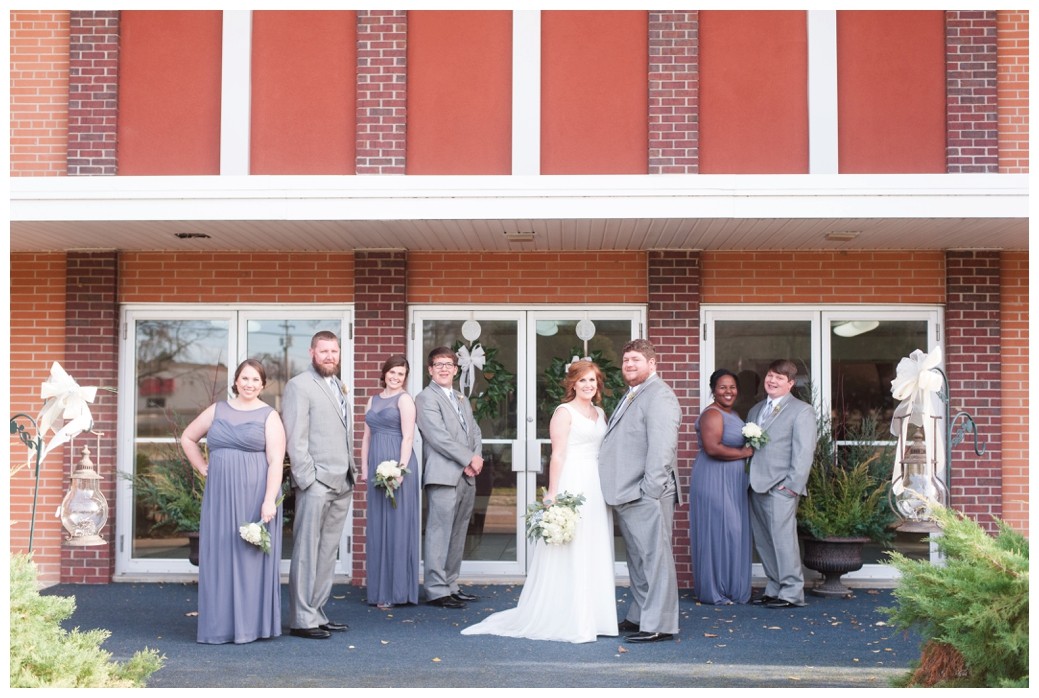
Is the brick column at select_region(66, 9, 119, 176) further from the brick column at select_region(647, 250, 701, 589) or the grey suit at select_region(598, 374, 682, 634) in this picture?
the grey suit at select_region(598, 374, 682, 634)

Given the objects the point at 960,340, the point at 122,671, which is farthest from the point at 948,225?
the point at 122,671

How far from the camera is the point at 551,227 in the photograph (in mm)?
8148

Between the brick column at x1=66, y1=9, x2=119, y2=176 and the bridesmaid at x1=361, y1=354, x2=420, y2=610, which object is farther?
the brick column at x1=66, y1=9, x2=119, y2=176

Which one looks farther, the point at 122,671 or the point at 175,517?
the point at 175,517

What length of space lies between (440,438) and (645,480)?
6.65ft

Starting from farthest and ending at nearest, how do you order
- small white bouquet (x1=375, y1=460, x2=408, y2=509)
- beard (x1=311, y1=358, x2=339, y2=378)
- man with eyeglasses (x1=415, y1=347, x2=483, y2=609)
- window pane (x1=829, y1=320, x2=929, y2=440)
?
window pane (x1=829, y1=320, x2=929, y2=440)
man with eyeglasses (x1=415, y1=347, x2=483, y2=609)
small white bouquet (x1=375, y1=460, x2=408, y2=509)
beard (x1=311, y1=358, x2=339, y2=378)

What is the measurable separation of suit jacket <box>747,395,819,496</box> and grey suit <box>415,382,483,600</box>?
2.30m

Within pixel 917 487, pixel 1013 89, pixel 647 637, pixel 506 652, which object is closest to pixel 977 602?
pixel 917 487

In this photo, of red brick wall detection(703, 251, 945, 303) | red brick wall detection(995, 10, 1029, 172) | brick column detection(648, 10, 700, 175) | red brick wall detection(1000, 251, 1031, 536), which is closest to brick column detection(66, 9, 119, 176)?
brick column detection(648, 10, 700, 175)

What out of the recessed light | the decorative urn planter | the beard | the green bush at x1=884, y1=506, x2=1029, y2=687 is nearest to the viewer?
the green bush at x1=884, y1=506, x2=1029, y2=687

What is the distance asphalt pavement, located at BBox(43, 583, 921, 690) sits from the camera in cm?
582

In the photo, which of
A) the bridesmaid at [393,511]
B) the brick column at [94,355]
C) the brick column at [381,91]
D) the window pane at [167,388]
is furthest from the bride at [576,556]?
the brick column at [94,355]

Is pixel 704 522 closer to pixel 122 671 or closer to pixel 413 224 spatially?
pixel 413 224

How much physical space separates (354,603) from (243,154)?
4011mm
